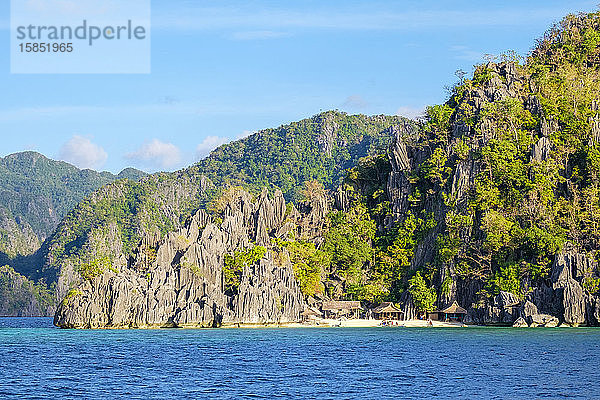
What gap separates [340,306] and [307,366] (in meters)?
45.8

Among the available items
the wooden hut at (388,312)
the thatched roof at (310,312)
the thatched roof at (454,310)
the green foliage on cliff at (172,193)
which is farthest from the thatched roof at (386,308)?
the green foliage on cliff at (172,193)

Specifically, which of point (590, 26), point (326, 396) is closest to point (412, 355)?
point (326, 396)

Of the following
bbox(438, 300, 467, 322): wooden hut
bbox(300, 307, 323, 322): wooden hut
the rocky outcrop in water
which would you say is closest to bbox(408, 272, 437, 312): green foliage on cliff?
bbox(438, 300, 467, 322): wooden hut

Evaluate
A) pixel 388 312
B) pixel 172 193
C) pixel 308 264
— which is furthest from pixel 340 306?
pixel 172 193

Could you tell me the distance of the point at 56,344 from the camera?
2382 inches

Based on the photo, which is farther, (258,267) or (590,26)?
(590,26)

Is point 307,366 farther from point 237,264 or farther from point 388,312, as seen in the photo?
point 388,312

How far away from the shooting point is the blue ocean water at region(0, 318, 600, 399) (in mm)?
34188

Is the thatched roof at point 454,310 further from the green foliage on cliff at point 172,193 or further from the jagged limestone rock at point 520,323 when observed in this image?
the green foliage on cliff at point 172,193

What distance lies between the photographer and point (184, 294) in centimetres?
8119

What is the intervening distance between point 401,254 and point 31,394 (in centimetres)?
6521

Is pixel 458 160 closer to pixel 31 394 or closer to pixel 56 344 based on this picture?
pixel 56 344

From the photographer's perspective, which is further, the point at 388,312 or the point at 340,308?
the point at 340,308

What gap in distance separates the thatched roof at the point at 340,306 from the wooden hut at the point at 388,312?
7.46ft
